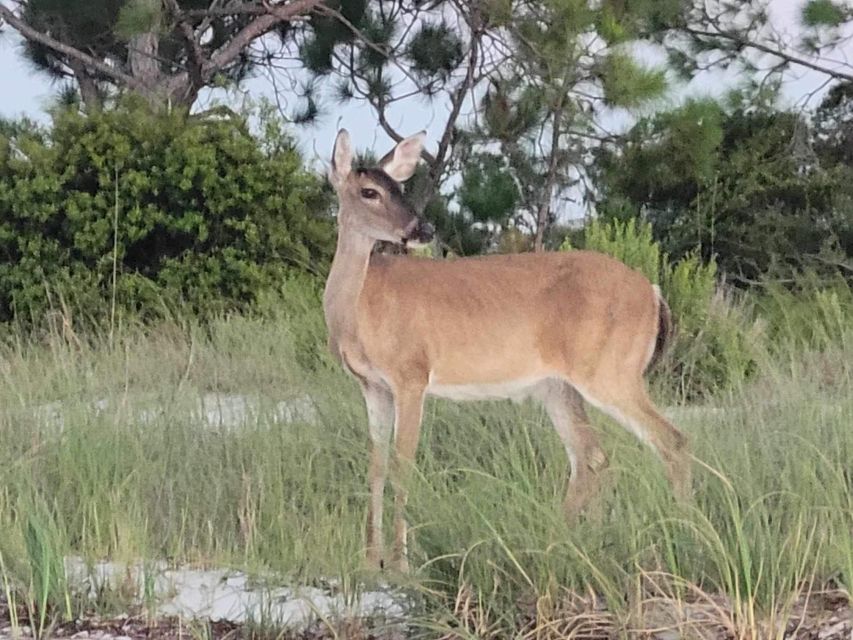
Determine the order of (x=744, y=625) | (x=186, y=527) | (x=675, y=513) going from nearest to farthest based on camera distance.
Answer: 1. (x=744, y=625)
2. (x=675, y=513)
3. (x=186, y=527)

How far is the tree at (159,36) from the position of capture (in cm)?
1469

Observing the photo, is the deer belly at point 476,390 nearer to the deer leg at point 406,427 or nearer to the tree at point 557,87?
the deer leg at point 406,427

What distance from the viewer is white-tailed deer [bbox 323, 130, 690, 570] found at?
5785mm

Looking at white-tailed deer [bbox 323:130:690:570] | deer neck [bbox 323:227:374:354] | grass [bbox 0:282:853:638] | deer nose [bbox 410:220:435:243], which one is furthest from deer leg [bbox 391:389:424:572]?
deer nose [bbox 410:220:435:243]

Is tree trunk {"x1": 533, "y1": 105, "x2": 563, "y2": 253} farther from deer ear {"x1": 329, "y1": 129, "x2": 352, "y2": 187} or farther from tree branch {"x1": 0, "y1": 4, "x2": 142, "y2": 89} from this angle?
deer ear {"x1": 329, "y1": 129, "x2": 352, "y2": 187}

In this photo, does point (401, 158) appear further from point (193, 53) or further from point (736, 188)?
point (193, 53)

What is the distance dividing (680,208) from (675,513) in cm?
1190

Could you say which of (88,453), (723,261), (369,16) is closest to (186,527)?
(88,453)

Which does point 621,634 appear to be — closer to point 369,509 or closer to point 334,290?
point 369,509

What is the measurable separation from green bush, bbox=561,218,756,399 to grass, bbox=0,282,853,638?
0.48 metres

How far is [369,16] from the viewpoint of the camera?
16.8m

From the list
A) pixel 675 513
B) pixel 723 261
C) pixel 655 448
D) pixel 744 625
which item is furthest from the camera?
pixel 723 261

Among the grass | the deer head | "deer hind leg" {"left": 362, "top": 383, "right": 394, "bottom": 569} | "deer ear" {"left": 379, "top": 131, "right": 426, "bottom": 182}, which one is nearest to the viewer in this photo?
the grass

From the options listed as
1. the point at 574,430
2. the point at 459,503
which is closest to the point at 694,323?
the point at 574,430
